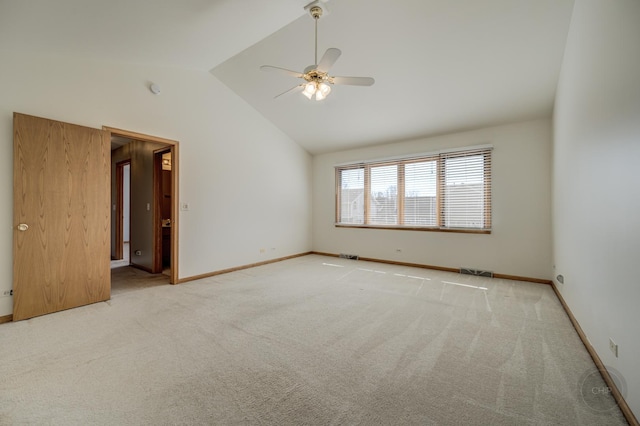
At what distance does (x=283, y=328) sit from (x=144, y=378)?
1131 millimetres

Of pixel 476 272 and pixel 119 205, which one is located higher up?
pixel 119 205

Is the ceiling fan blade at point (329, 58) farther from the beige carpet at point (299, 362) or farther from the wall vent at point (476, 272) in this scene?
the wall vent at point (476, 272)

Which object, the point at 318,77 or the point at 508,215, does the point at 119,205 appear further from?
the point at 508,215

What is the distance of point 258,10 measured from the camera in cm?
281

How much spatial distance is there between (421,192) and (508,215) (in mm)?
1451

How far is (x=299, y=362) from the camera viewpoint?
1.99 meters

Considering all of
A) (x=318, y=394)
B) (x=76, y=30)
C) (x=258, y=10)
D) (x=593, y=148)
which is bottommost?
(x=318, y=394)

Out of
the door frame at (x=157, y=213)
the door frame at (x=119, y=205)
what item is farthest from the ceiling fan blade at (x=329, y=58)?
the door frame at (x=119, y=205)

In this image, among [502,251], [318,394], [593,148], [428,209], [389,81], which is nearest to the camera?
[318,394]

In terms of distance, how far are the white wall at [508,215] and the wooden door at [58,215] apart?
485 cm

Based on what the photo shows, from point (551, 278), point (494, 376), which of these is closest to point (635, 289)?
point (494, 376)

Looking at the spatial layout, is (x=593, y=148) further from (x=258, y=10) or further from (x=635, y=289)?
(x=258, y=10)

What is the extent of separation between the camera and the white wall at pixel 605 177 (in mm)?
1460
